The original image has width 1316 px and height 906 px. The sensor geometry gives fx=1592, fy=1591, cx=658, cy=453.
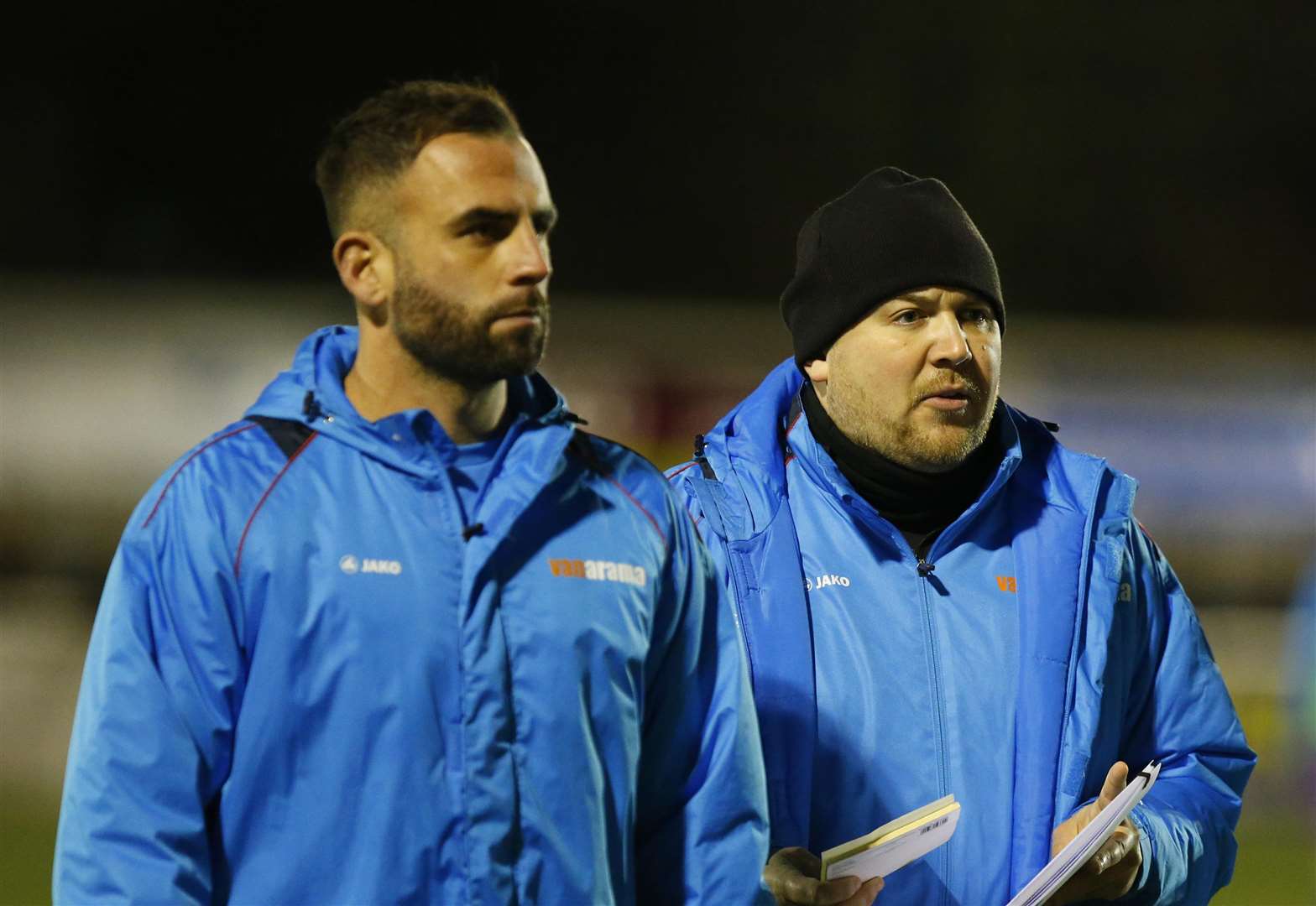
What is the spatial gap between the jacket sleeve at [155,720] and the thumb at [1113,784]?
3.69 ft

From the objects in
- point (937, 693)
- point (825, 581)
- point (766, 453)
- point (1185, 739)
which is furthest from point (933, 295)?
point (1185, 739)

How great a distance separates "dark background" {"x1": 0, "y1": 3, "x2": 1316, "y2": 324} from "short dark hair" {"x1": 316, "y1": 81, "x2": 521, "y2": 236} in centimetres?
979

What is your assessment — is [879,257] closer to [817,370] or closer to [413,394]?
[817,370]

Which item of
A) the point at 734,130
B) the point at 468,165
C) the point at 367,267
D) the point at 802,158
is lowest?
the point at 367,267

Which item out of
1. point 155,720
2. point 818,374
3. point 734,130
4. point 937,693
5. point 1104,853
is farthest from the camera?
point 734,130

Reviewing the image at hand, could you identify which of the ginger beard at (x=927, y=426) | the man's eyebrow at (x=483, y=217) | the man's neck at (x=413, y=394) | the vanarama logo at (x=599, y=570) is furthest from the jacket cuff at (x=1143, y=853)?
the man's eyebrow at (x=483, y=217)

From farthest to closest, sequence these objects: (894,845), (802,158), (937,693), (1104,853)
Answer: (802,158) < (937,693) < (1104,853) < (894,845)

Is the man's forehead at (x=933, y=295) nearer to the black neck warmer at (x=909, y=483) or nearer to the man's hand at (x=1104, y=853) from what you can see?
the black neck warmer at (x=909, y=483)

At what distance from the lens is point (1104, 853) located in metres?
2.06

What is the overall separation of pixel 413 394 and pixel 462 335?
91 millimetres

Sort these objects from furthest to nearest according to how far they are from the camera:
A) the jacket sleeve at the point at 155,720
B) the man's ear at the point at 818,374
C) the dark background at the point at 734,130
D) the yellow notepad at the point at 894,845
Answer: the dark background at the point at 734,130
the man's ear at the point at 818,374
the yellow notepad at the point at 894,845
the jacket sleeve at the point at 155,720

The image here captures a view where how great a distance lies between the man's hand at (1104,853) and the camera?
6.75 ft

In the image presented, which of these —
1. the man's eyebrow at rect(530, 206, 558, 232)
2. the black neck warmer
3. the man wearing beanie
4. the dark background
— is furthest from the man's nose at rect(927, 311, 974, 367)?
the dark background

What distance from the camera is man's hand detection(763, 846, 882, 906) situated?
188 centimetres
